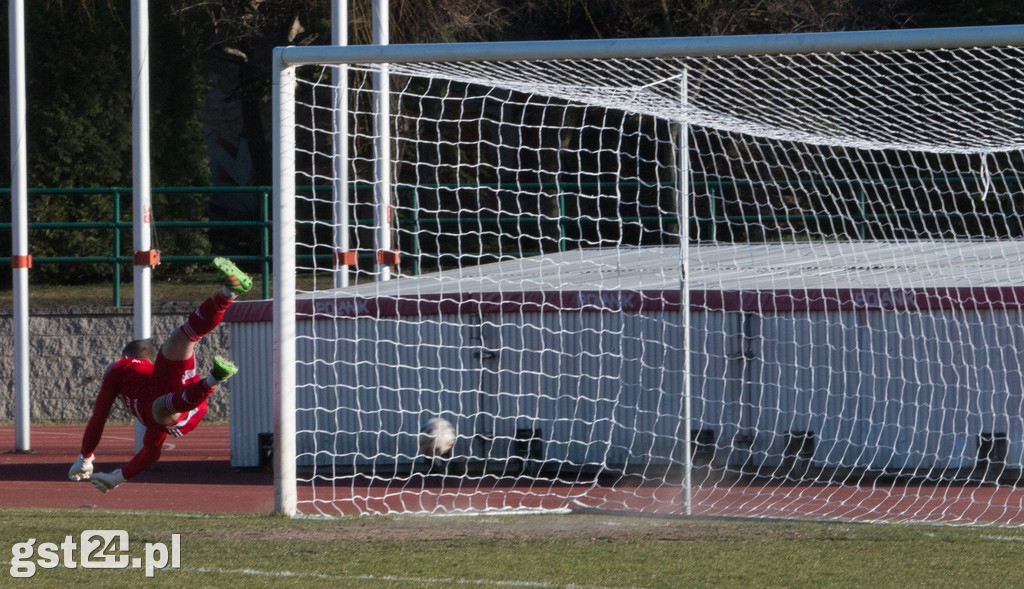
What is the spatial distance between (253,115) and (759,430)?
15.3 m

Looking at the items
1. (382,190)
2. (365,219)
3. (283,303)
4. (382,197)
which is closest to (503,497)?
(283,303)

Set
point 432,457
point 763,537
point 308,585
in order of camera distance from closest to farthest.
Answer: point 308,585 → point 763,537 → point 432,457

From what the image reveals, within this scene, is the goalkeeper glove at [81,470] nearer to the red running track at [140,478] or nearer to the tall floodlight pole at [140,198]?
the red running track at [140,478]

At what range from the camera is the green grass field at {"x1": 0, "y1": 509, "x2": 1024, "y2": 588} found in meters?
5.16

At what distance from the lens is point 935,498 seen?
27.2 feet

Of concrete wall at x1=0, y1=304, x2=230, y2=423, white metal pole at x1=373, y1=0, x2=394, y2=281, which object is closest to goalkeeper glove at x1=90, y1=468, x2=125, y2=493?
white metal pole at x1=373, y1=0, x2=394, y2=281

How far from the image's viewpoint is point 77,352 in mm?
13789

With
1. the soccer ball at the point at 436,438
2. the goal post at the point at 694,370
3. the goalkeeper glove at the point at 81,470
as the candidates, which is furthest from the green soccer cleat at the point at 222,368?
the soccer ball at the point at 436,438

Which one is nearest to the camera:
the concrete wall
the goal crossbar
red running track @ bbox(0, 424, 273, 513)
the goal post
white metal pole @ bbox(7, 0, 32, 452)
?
the goal crossbar

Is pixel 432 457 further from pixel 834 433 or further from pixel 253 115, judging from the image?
pixel 253 115

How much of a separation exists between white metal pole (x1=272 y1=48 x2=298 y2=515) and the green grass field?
266 mm

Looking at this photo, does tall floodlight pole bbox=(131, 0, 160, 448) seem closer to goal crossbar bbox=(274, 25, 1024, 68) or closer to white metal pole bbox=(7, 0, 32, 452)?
white metal pole bbox=(7, 0, 32, 452)

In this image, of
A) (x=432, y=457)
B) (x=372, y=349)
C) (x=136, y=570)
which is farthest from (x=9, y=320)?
(x=136, y=570)

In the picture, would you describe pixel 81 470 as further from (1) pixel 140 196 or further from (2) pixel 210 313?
(1) pixel 140 196
